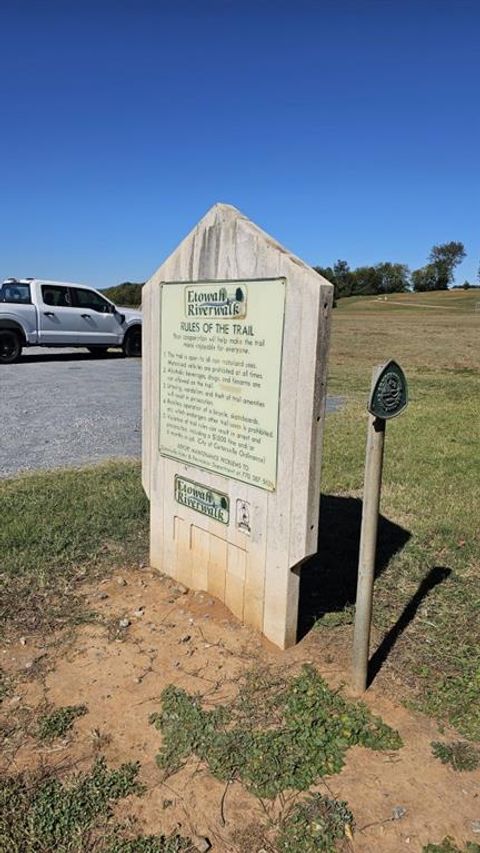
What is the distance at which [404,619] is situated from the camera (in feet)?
10.8

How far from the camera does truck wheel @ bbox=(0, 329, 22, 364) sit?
13.3m

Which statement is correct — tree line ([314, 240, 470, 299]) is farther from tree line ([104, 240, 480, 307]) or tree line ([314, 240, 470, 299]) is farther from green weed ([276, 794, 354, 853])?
green weed ([276, 794, 354, 853])

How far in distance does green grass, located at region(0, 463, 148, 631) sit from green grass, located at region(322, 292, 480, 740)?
64.1 inches

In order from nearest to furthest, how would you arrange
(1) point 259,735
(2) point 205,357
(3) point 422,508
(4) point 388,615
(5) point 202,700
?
(1) point 259,735 → (5) point 202,700 → (2) point 205,357 → (4) point 388,615 → (3) point 422,508

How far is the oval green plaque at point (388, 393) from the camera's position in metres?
2.31

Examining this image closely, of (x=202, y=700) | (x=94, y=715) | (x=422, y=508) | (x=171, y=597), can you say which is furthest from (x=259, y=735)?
(x=422, y=508)

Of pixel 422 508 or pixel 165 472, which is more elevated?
pixel 165 472

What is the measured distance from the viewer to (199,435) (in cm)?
323

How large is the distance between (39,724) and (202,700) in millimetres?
639

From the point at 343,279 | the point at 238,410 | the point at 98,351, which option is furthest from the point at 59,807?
the point at 343,279

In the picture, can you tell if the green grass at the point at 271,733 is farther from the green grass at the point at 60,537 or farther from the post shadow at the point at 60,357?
the post shadow at the point at 60,357

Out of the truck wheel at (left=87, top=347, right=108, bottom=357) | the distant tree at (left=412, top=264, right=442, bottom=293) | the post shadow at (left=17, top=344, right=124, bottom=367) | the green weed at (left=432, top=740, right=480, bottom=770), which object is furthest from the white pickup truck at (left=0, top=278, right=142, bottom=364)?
the distant tree at (left=412, top=264, right=442, bottom=293)

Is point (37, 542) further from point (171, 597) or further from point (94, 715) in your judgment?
point (94, 715)

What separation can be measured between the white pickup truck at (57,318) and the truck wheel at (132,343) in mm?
31
